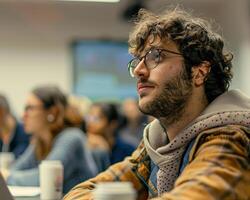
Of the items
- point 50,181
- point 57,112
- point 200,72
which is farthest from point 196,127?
point 57,112

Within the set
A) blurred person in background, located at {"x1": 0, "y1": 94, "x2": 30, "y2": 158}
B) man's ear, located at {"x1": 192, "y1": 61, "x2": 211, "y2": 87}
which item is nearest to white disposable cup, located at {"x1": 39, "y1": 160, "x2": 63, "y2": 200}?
man's ear, located at {"x1": 192, "y1": 61, "x2": 211, "y2": 87}

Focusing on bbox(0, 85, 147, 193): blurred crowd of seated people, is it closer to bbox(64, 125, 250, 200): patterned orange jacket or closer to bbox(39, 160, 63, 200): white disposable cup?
bbox(39, 160, 63, 200): white disposable cup

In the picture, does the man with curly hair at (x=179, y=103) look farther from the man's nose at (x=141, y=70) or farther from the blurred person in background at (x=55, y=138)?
the blurred person in background at (x=55, y=138)

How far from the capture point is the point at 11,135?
405 centimetres

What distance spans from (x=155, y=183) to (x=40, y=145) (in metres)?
1.40

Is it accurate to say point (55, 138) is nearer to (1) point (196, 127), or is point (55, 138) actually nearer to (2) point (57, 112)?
→ (2) point (57, 112)

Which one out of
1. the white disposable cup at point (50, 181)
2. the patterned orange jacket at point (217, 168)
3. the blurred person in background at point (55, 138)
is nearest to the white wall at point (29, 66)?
the blurred person in background at point (55, 138)

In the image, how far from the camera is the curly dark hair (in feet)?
5.26

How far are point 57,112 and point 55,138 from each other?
168 mm

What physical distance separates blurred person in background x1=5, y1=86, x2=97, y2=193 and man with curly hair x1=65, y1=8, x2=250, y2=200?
2.90 ft

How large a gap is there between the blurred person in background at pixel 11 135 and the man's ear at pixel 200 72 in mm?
2524

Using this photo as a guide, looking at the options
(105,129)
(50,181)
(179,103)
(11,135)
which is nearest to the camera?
(179,103)

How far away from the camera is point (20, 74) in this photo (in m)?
6.86

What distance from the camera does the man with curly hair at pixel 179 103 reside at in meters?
1.39
